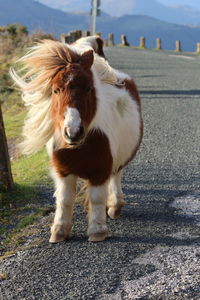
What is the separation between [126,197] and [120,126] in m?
1.40

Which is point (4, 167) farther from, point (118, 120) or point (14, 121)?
point (14, 121)

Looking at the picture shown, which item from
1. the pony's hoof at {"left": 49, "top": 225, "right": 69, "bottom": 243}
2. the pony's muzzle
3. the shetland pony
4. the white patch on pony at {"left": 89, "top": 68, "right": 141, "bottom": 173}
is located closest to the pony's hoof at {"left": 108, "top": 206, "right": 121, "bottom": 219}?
the white patch on pony at {"left": 89, "top": 68, "right": 141, "bottom": 173}

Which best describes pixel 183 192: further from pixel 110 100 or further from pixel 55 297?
pixel 55 297

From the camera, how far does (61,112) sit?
439 cm


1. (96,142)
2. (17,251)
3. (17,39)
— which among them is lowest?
(17,251)

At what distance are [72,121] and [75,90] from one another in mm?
283

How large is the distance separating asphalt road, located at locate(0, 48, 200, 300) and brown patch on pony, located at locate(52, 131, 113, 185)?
2.13ft

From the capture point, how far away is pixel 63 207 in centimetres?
498

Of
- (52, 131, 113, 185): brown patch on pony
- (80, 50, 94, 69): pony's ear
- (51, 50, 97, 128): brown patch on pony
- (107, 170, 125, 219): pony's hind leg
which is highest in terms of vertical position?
(80, 50, 94, 69): pony's ear

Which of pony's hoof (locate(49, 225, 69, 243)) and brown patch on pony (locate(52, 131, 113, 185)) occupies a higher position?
brown patch on pony (locate(52, 131, 113, 185))

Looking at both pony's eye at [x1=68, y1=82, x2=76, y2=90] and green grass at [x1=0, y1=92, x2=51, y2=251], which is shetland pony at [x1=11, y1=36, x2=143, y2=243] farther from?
green grass at [x1=0, y1=92, x2=51, y2=251]

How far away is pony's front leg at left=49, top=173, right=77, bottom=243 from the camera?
4.94m

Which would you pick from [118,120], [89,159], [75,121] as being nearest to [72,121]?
[75,121]

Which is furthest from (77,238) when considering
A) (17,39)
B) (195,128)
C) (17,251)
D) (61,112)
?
(17,39)
